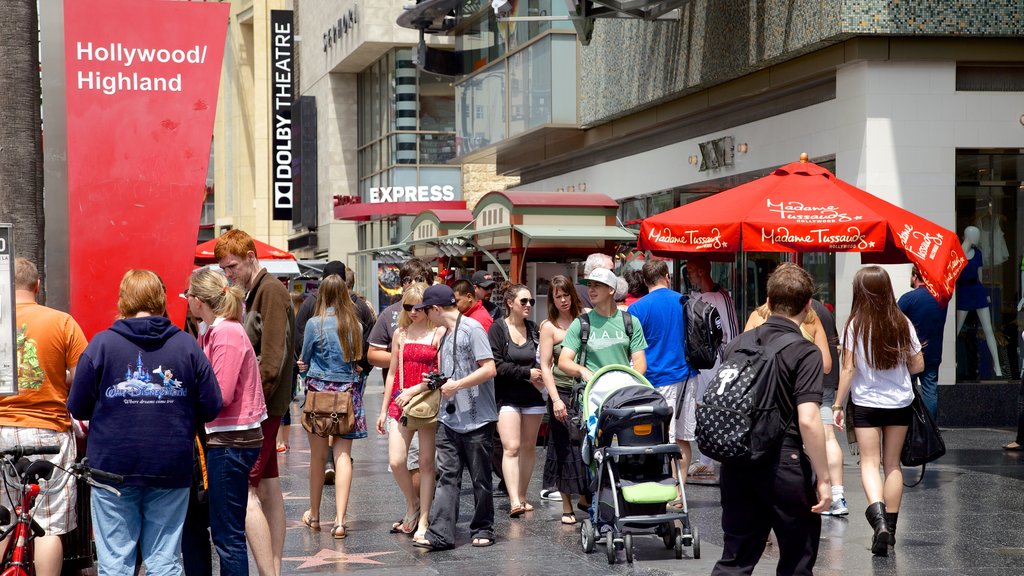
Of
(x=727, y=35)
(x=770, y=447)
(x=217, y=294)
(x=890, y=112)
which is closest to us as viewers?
(x=770, y=447)

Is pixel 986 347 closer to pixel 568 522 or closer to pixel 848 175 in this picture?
pixel 848 175

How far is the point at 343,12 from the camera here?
42.4 m

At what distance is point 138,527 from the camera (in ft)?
19.4

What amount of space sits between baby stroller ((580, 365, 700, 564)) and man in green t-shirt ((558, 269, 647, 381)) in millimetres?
598

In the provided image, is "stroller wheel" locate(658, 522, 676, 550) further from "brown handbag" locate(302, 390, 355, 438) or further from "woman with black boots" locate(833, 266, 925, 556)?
"brown handbag" locate(302, 390, 355, 438)

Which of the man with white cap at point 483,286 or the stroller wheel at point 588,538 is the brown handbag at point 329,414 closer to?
the stroller wheel at point 588,538

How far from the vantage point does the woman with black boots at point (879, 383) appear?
26.7 feet

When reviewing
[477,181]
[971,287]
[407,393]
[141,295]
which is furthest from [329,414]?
[477,181]

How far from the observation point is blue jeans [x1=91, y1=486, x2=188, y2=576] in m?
5.84

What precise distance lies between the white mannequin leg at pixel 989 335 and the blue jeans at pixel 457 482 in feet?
26.3

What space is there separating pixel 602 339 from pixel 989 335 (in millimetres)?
7505

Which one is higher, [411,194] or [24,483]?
[411,194]

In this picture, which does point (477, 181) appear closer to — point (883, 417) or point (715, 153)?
point (715, 153)

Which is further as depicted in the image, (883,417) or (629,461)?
(629,461)
